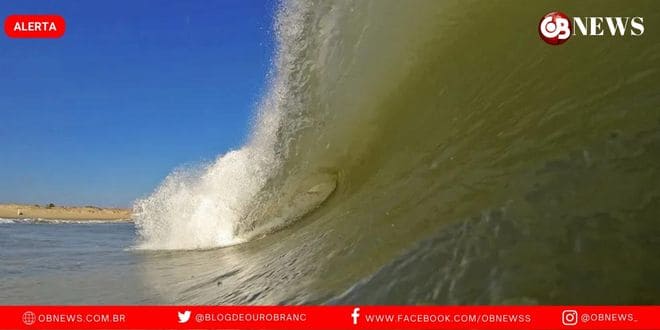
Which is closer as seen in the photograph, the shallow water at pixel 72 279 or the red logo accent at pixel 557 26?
the red logo accent at pixel 557 26

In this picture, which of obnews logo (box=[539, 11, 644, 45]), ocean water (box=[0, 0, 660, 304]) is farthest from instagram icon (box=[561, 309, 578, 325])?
obnews logo (box=[539, 11, 644, 45])

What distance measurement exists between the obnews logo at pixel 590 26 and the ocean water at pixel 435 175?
0.04 metres

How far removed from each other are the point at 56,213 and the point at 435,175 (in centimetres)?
1821

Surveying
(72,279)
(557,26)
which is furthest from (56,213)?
(557,26)

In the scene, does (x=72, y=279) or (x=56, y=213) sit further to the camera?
(x=56, y=213)

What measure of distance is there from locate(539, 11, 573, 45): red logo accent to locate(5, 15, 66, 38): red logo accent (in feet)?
5.50

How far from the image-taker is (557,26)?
1.78 meters

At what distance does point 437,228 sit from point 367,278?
0.26 meters


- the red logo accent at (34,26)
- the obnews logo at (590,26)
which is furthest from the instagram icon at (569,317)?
the red logo accent at (34,26)

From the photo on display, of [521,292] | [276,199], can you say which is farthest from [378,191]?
[276,199]

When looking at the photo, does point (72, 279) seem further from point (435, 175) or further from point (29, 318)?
point (435, 175)

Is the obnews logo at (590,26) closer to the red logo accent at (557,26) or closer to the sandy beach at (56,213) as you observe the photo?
the red logo accent at (557,26)

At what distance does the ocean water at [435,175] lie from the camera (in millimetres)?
1269

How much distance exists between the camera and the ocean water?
127 cm
